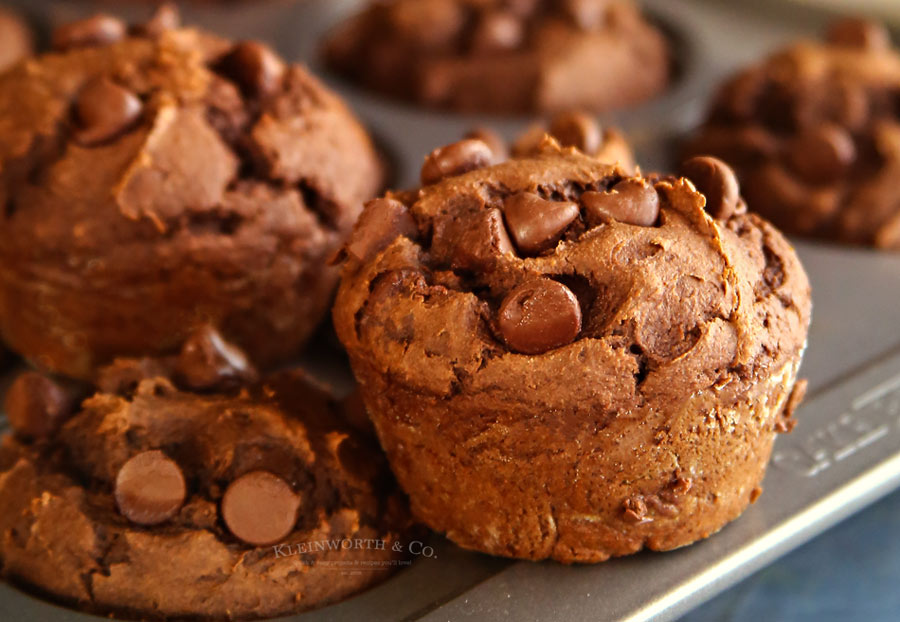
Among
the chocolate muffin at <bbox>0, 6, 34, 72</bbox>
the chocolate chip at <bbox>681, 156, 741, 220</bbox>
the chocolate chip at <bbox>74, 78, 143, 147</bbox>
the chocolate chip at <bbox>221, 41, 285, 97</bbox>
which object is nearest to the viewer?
the chocolate chip at <bbox>681, 156, 741, 220</bbox>

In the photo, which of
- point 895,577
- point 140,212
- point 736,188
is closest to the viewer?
point 736,188

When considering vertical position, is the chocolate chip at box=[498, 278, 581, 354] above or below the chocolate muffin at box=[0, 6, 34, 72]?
above

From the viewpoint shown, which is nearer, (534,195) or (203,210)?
Result: (534,195)

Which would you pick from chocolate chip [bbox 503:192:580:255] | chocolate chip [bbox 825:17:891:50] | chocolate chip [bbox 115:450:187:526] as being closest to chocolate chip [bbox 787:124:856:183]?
chocolate chip [bbox 825:17:891:50]

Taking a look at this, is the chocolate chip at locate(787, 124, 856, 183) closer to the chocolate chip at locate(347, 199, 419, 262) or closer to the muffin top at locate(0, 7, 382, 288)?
the muffin top at locate(0, 7, 382, 288)

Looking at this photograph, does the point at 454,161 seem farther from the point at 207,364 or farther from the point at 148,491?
the point at 148,491

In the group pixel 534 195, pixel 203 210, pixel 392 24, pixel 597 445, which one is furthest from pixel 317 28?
pixel 597 445

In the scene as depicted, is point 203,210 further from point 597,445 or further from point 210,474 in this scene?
point 597,445
